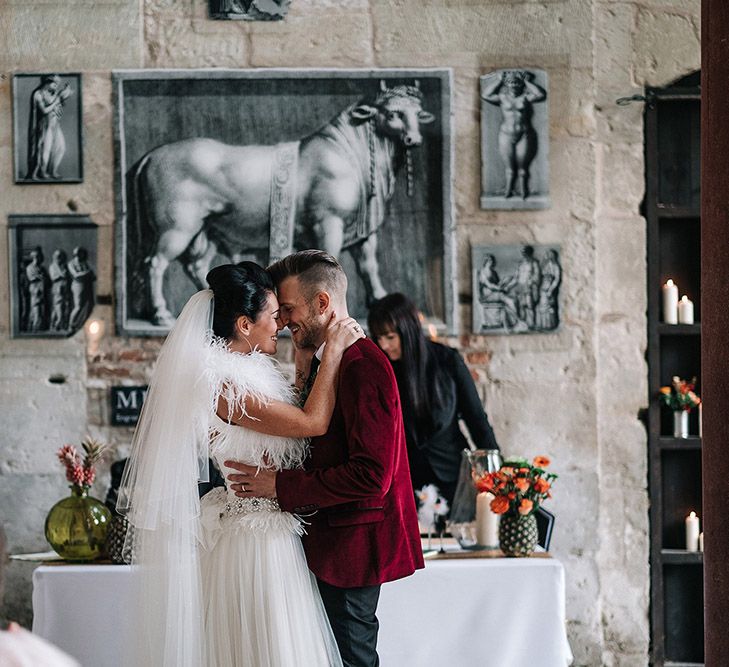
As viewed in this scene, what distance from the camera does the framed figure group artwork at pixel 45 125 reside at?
17.0 feet

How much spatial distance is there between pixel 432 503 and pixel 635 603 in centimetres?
178

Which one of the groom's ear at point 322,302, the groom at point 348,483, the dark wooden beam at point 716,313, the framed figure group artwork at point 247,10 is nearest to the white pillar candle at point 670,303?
the framed figure group artwork at point 247,10

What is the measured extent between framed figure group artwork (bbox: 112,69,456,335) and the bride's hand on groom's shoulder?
7.55 feet

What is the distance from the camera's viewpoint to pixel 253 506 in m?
2.93

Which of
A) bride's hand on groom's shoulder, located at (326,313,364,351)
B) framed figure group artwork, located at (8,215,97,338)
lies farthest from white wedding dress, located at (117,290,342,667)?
framed figure group artwork, located at (8,215,97,338)

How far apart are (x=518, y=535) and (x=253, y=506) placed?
3.85 ft

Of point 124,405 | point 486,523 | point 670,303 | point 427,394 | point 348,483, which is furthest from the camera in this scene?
point 670,303

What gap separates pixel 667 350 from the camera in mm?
5383

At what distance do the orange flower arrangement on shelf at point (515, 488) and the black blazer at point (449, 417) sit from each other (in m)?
1.05

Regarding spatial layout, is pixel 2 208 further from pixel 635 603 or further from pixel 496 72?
pixel 635 603

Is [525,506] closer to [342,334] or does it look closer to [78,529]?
[342,334]

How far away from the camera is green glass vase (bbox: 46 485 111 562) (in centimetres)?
369

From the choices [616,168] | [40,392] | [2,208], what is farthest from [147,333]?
[616,168]

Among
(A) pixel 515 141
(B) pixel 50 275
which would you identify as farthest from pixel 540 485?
(B) pixel 50 275
